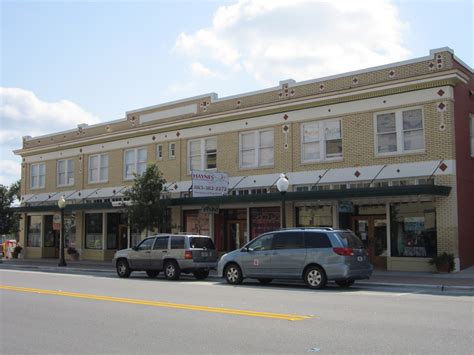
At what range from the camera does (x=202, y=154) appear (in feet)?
93.5

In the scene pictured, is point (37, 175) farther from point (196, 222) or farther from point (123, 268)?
point (123, 268)

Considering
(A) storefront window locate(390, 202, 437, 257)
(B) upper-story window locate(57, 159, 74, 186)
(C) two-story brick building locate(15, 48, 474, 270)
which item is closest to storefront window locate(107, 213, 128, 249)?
(C) two-story brick building locate(15, 48, 474, 270)

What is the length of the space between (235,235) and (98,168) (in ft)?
37.6

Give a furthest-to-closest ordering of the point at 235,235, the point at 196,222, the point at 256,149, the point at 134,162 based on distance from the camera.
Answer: the point at 134,162 → the point at 196,222 → the point at 235,235 → the point at 256,149

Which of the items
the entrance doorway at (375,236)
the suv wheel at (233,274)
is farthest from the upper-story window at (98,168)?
the suv wheel at (233,274)

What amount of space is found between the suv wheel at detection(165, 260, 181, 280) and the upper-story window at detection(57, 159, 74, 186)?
1797 cm

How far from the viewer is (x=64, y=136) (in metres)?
36.9

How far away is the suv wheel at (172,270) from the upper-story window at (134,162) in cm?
1202

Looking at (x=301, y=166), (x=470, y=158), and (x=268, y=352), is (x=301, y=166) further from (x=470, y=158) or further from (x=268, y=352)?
(x=268, y=352)

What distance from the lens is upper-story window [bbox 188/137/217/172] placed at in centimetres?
2816

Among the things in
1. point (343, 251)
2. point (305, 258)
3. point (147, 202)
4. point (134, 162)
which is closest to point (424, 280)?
point (343, 251)

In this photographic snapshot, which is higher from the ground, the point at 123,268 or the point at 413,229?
the point at 413,229

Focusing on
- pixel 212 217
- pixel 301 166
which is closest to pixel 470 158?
pixel 301 166

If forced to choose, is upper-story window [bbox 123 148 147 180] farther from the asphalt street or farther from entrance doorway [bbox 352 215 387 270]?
the asphalt street
